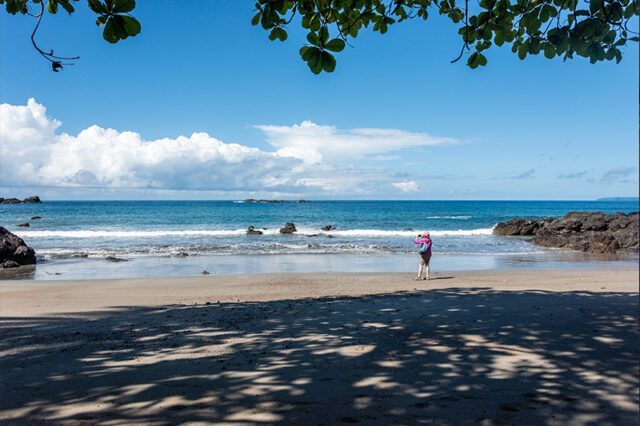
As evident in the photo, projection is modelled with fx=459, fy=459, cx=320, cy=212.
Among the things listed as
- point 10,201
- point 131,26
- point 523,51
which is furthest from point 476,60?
point 10,201

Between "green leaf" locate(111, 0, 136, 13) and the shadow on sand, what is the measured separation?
3.17 m

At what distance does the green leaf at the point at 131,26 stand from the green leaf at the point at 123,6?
0.16ft

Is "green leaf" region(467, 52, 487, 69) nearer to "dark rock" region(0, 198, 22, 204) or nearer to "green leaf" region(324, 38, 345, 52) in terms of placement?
"green leaf" region(324, 38, 345, 52)

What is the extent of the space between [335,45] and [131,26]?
1.37m

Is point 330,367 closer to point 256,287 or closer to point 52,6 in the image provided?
point 52,6

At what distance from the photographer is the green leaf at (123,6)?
291cm

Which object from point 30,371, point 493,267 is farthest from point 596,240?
point 30,371

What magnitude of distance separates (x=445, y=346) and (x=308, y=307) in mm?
3610

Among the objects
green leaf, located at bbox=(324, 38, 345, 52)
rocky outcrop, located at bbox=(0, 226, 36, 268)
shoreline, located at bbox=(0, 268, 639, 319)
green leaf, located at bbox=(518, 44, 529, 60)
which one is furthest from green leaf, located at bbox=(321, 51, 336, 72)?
rocky outcrop, located at bbox=(0, 226, 36, 268)

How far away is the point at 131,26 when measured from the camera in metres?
3.02

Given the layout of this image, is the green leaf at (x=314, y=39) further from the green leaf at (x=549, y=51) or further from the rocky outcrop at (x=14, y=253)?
the rocky outcrop at (x=14, y=253)

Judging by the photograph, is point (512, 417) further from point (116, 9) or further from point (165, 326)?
point (165, 326)

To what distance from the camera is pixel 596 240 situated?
88.7 feet

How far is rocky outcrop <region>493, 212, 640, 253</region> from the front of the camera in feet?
86.2
